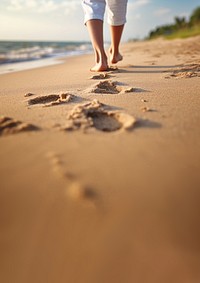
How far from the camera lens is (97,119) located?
3.43 ft

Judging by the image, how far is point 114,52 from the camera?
2.84m

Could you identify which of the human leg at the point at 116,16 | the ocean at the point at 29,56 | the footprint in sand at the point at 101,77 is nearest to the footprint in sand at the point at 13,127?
the footprint in sand at the point at 101,77

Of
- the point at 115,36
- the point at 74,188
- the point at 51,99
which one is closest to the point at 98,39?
the point at 115,36

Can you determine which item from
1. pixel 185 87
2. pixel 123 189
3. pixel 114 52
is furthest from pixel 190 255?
pixel 114 52

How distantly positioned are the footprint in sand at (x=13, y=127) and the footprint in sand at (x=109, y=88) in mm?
626

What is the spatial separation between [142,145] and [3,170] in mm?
414

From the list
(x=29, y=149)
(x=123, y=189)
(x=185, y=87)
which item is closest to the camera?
(x=123, y=189)

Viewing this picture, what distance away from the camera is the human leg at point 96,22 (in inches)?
88.6

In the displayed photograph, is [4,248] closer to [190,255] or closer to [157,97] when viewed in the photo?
[190,255]

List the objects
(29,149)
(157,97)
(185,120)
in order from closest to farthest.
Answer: (29,149)
(185,120)
(157,97)

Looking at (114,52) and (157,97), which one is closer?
(157,97)

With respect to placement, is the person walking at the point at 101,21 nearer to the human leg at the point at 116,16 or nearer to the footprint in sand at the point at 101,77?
the human leg at the point at 116,16

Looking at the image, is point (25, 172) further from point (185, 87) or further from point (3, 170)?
point (185, 87)

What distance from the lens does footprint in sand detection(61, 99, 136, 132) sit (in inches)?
37.3
